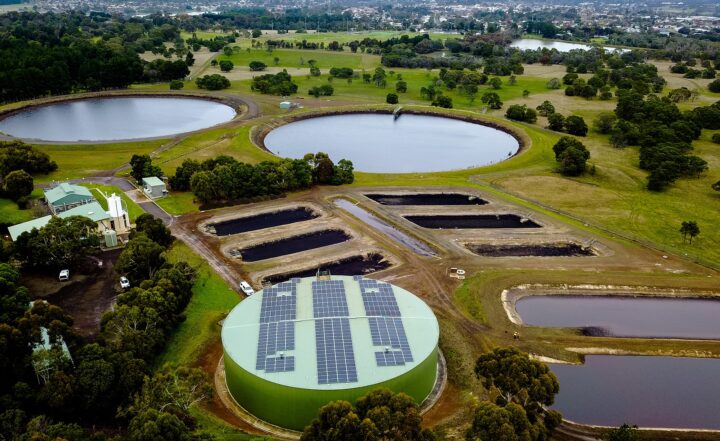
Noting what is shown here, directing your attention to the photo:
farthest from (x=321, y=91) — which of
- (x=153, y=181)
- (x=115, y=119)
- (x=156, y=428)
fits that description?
(x=156, y=428)

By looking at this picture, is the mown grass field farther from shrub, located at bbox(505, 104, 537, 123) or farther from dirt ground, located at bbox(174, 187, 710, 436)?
shrub, located at bbox(505, 104, 537, 123)

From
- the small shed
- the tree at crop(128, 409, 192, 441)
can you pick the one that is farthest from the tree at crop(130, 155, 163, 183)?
the tree at crop(128, 409, 192, 441)

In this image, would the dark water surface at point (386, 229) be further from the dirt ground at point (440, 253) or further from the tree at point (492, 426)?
the tree at point (492, 426)

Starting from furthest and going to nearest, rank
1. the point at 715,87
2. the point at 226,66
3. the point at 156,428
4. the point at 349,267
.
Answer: the point at 226,66
the point at 715,87
the point at 349,267
the point at 156,428

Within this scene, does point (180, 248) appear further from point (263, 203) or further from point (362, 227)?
point (362, 227)

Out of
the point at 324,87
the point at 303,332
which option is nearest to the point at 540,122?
the point at 324,87

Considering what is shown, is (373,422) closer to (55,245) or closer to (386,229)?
(386,229)

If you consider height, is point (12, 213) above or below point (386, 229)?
above
